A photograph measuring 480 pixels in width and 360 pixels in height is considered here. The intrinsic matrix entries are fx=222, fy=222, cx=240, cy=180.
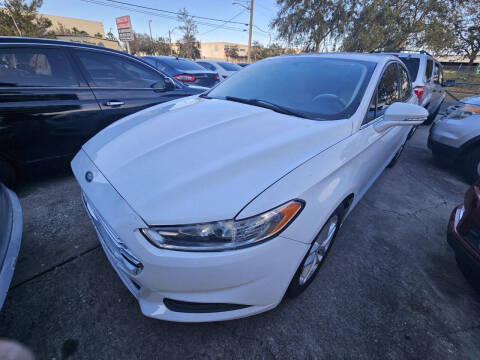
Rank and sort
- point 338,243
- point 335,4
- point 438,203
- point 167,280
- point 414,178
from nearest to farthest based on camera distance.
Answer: point 167,280, point 338,243, point 438,203, point 414,178, point 335,4

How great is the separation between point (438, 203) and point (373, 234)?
1412 millimetres

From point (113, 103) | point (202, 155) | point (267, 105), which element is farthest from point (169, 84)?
point (202, 155)

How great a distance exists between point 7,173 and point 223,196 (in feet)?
Answer: 8.90

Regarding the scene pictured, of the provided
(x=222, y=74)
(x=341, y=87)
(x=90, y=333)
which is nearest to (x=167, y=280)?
(x=90, y=333)

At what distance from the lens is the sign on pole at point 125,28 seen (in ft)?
48.6

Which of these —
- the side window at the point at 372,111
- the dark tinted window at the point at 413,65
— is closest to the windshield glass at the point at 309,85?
the side window at the point at 372,111

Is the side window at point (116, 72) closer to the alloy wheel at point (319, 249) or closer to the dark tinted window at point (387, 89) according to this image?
the dark tinted window at point (387, 89)

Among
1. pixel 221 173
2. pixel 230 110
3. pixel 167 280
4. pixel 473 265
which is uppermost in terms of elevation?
pixel 230 110

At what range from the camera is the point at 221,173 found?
3.75ft

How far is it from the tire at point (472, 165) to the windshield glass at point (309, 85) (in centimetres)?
259

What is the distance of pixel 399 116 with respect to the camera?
1.79 metres

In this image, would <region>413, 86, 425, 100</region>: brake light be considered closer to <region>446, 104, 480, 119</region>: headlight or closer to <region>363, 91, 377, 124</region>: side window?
<region>446, 104, 480, 119</region>: headlight

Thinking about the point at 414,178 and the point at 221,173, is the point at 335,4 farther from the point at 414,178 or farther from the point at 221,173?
the point at 221,173

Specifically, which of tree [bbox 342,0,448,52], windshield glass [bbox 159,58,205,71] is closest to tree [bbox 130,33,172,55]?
tree [bbox 342,0,448,52]
